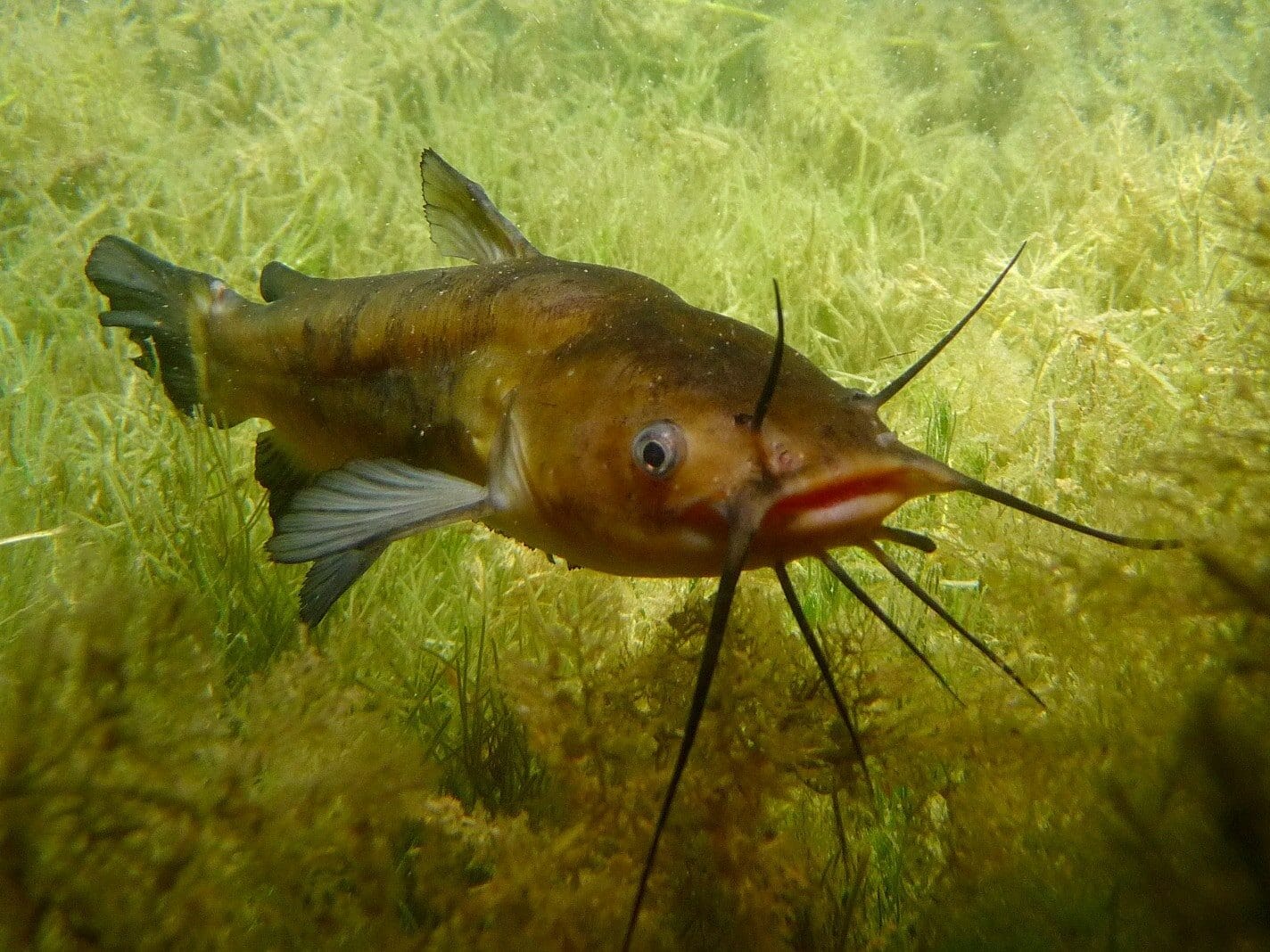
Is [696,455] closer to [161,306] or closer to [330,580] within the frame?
[330,580]

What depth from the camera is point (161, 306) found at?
3.04 metres

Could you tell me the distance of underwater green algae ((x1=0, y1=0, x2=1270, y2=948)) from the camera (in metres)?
1.46

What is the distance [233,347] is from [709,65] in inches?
297

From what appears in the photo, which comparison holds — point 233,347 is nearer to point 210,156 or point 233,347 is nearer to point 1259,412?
point 1259,412

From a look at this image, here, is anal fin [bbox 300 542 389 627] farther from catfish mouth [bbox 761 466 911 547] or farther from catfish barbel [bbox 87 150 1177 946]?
catfish mouth [bbox 761 466 911 547]

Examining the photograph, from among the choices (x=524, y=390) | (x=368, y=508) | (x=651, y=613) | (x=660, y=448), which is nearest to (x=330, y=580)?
(x=368, y=508)

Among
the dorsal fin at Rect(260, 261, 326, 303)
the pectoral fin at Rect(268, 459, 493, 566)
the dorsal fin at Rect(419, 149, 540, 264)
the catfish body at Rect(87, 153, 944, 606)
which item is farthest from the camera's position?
the dorsal fin at Rect(260, 261, 326, 303)

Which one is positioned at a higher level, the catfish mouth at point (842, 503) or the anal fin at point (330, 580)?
the catfish mouth at point (842, 503)

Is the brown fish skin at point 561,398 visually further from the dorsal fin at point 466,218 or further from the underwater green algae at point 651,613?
the underwater green algae at point 651,613

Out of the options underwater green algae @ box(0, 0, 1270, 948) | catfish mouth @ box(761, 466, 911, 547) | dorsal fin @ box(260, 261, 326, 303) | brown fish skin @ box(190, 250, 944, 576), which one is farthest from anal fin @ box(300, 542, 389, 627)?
dorsal fin @ box(260, 261, 326, 303)

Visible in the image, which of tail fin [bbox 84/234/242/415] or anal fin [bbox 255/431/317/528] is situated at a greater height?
tail fin [bbox 84/234/242/415]

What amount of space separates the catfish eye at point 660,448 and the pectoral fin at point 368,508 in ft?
1.59

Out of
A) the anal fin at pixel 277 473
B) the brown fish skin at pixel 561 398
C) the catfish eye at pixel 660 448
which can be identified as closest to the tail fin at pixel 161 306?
the brown fish skin at pixel 561 398

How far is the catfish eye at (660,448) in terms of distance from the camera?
1.61 meters
